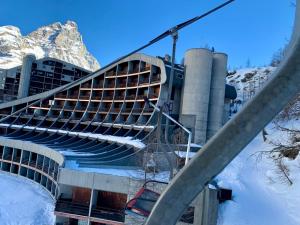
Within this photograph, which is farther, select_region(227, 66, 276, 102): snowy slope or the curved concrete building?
select_region(227, 66, 276, 102): snowy slope

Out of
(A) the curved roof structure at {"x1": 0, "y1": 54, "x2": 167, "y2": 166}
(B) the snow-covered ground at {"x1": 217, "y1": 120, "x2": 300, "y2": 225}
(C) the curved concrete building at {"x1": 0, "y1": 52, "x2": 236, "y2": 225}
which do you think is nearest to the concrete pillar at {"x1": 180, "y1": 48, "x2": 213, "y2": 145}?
(C) the curved concrete building at {"x1": 0, "y1": 52, "x2": 236, "y2": 225}

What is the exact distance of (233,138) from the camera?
8.18 feet

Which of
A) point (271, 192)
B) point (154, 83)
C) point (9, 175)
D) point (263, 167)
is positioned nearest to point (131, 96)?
point (154, 83)

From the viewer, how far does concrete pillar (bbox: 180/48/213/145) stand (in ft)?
136

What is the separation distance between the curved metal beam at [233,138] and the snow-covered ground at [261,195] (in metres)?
13.6

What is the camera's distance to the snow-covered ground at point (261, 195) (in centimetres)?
1520

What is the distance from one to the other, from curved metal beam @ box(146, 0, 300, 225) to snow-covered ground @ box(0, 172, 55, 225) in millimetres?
23810

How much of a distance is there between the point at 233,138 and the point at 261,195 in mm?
17730

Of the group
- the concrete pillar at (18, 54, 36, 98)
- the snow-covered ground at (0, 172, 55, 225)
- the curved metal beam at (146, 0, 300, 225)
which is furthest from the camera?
the concrete pillar at (18, 54, 36, 98)

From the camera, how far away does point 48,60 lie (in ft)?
212

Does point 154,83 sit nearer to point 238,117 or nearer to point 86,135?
point 86,135

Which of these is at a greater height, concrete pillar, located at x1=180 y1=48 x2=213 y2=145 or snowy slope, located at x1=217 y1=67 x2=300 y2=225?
concrete pillar, located at x1=180 y1=48 x2=213 y2=145

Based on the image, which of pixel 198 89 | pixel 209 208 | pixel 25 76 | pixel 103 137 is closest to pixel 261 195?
pixel 209 208

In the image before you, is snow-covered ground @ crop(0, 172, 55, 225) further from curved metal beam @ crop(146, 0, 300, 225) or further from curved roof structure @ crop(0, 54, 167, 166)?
curved metal beam @ crop(146, 0, 300, 225)
